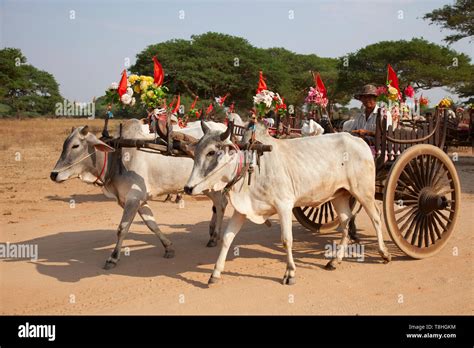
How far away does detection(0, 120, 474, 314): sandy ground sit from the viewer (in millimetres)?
A: 5199

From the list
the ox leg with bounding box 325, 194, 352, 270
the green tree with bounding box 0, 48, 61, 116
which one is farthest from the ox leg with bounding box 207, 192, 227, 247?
the green tree with bounding box 0, 48, 61, 116

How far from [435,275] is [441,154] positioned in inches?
64.9

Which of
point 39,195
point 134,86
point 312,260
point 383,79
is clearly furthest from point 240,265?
point 383,79

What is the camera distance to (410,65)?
91.7 feet

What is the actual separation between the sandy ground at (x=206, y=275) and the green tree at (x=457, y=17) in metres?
15.1

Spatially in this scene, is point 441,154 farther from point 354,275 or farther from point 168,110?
point 168,110

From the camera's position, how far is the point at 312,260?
6.71 meters

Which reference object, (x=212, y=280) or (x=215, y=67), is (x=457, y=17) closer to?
(x=215, y=67)

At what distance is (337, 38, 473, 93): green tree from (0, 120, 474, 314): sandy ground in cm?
2021

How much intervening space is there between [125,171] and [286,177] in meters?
2.12

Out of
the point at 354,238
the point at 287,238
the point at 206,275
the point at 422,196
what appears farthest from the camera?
the point at 354,238

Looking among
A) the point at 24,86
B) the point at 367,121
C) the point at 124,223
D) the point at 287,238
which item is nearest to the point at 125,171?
the point at 124,223

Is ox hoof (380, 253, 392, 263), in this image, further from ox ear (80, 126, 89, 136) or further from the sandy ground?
ox ear (80, 126, 89, 136)
